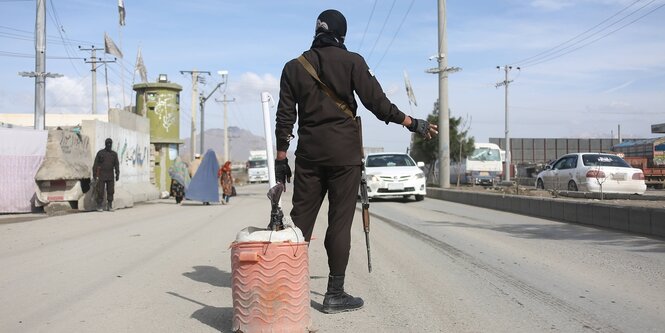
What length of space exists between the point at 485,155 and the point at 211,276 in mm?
33320

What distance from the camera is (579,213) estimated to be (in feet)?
36.0

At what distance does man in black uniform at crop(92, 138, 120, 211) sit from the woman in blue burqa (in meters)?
3.85

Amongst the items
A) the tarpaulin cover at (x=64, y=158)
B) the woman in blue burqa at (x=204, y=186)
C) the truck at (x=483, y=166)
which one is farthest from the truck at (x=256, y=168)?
the tarpaulin cover at (x=64, y=158)

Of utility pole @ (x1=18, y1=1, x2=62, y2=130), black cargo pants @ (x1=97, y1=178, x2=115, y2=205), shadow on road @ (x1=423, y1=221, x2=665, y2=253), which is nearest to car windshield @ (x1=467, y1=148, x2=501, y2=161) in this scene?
utility pole @ (x1=18, y1=1, x2=62, y2=130)

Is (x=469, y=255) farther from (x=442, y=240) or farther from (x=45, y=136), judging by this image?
(x=45, y=136)

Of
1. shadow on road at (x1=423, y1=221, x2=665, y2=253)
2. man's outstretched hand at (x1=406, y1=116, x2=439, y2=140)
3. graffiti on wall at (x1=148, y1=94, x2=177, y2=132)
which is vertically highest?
graffiti on wall at (x1=148, y1=94, x2=177, y2=132)

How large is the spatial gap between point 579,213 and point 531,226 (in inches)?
47.7

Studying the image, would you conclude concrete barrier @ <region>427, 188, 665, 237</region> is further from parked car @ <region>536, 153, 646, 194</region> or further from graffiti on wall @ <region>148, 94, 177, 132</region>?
graffiti on wall @ <region>148, 94, 177, 132</region>

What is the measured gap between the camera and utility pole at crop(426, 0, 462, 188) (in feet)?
83.6

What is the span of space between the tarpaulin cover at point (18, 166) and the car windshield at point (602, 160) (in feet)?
48.5

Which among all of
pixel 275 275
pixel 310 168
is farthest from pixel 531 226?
pixel 275 275

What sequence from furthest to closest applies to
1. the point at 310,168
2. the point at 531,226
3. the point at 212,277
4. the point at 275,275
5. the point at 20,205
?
the point at 20,205
the point at 531,226
the point at 212,277
the point at 310,168
the point at 275,275

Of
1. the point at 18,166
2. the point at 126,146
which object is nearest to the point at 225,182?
the point at 126,146

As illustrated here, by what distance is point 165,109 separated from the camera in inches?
1035
